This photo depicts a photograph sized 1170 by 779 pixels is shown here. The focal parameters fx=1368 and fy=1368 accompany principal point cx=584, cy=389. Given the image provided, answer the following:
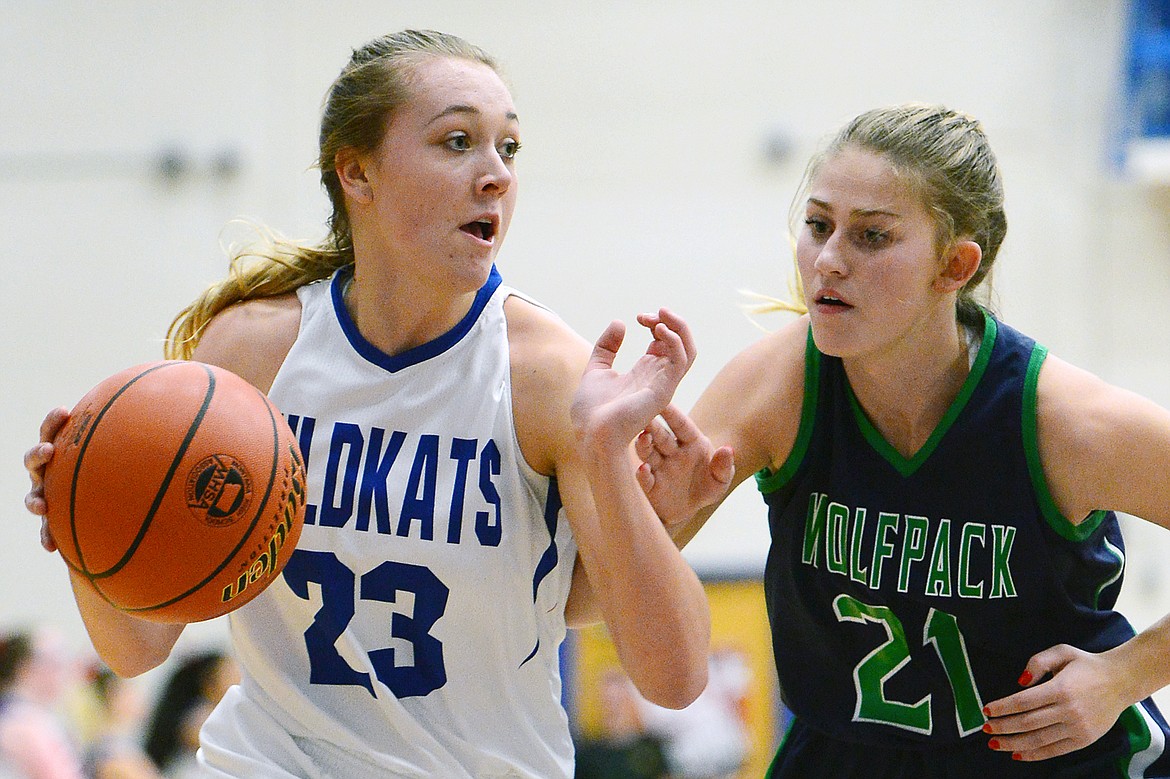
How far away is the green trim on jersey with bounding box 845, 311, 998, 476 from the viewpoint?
241 cm

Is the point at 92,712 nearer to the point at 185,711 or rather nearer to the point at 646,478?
the point at 185,711

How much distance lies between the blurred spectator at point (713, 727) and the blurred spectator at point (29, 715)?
2.54m

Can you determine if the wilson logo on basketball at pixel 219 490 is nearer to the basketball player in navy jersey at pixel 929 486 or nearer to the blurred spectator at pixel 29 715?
the basketball player in navy jersey at pixel 929 486

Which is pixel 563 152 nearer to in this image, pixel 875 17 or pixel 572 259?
pixel 572 259

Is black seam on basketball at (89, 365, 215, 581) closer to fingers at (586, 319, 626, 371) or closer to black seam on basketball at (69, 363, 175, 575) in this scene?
black seam on basketball at (69, 363, 175, 575)

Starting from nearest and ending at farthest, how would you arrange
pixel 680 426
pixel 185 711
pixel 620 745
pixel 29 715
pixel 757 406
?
pixel 680 426 → pixel 757 406 → pixel 29 715 → pixel 185 711 → pixel 620 745

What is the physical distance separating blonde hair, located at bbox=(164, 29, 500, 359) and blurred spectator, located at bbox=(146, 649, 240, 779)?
10.9 feet

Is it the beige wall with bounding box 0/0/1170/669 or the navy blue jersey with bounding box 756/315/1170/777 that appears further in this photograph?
the beige wall with bounding box 0/0/1170/669

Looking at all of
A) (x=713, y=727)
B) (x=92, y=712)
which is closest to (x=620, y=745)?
(x=713, y=727)

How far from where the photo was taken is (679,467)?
89.8 inches

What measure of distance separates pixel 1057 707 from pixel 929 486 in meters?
0.43

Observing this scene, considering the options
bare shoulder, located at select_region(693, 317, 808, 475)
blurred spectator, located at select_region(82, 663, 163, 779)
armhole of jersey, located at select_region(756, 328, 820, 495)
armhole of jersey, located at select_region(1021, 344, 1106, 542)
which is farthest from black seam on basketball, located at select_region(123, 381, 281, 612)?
blurred spectator, located at select_region(82, 663, 163, 779)

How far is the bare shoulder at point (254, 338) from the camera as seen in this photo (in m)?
2.47

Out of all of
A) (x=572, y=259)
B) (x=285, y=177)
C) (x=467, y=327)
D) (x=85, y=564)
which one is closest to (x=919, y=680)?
(x=467, y=327)
